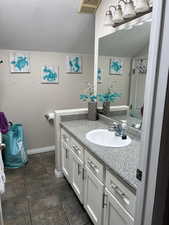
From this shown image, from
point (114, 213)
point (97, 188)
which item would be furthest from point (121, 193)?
point (97, 188)

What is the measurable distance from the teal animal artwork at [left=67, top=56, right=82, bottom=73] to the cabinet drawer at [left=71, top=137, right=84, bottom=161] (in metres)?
1.63

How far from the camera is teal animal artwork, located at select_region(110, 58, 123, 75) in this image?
6.72 feet

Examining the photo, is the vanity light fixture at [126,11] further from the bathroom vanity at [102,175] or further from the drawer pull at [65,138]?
the drawer pull at [65,138]

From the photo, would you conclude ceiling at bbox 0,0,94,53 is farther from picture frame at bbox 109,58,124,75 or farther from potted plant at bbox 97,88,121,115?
potted plant at bbox 97,88,121,115

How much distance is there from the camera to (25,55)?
2799mm

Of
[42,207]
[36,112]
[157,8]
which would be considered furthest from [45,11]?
[42,207]

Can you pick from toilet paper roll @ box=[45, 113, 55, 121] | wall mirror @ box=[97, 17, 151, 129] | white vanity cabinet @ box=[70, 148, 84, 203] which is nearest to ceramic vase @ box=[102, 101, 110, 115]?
wall mirror @ box=[97, 17, 151, 129]

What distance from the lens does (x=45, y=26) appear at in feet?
8.05

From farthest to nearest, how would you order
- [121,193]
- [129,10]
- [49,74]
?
[49,74] < [129,10] < [121,193]

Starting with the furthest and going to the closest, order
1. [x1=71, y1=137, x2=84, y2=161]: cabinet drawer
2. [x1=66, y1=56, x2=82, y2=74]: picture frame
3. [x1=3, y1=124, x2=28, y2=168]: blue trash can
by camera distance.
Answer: [x1=66, y1=56, x2=82, y2=74]: picture frame < [x1=3, y1=124, x2=28, y2=168]: blue trash can < [x1=71, y1=137, x2=84, y2=161]: cabinet drawer

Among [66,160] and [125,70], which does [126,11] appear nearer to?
[125,70]

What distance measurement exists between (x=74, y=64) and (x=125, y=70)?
1.39 metres

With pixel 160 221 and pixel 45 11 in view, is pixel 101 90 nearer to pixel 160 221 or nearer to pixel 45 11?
pixel 45 11

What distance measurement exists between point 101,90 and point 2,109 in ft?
5.39
